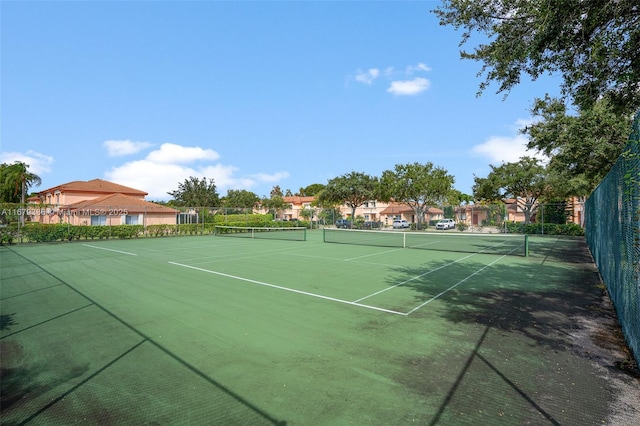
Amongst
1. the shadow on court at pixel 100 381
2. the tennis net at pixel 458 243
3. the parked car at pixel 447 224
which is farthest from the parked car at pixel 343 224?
the shadow on court at pixel 100 381

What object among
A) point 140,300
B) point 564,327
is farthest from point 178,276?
point 564,327

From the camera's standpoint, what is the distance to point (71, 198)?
162 feet

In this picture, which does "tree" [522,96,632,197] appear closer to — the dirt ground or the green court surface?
the green court surface

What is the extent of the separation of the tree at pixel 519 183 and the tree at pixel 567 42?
1382 inches

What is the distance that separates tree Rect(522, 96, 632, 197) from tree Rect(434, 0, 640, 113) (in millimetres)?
8074

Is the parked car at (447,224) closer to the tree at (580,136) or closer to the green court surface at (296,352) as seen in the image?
the tree at (580,136)

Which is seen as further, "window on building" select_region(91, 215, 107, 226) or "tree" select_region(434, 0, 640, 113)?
"window on building" select_region(91, 215, 107, 226)

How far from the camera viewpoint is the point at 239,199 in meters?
80.2

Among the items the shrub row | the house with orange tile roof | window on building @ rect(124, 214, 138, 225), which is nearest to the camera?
the shrub row

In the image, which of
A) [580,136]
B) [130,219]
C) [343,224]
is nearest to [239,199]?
[343,224]

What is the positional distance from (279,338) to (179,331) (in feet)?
6.31

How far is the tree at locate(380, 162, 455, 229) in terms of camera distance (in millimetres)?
44188

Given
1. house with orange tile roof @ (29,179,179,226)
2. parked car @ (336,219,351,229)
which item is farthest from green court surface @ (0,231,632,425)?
parked car @ (336,219,351,229)

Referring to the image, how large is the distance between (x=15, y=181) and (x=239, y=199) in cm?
3999
